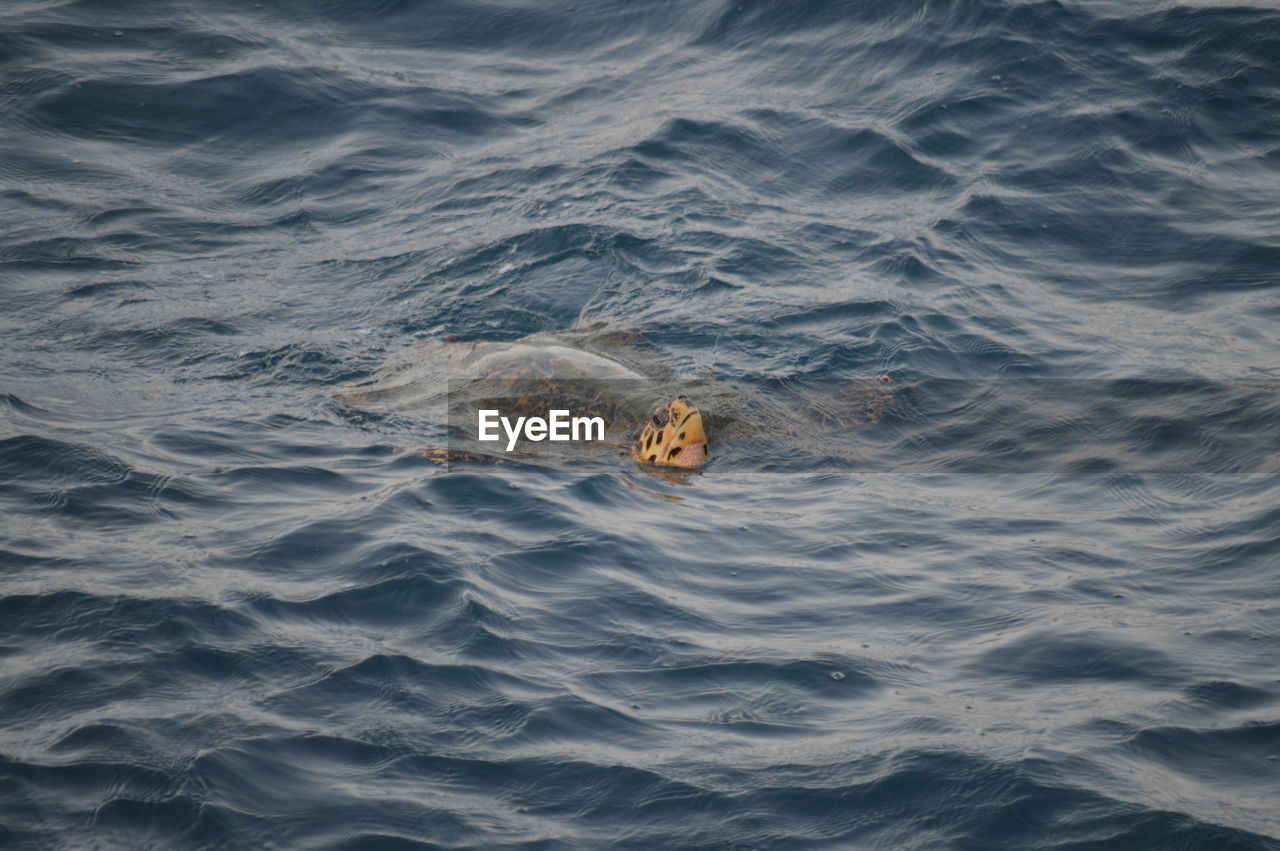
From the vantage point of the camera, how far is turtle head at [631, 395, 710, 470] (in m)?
7.17

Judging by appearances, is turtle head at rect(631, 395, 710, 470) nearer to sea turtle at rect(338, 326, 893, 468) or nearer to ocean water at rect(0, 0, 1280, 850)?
sea turtle at rect(338, 326, 893, 468)

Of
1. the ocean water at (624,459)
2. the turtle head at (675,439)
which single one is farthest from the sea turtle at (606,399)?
the ocean water at (624,459)

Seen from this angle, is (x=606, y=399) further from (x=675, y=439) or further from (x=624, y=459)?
(x=675, y=439)

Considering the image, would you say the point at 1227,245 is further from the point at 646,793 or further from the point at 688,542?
the point at 646,793

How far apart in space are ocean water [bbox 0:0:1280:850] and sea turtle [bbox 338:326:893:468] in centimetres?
27

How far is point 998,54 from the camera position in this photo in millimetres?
12344

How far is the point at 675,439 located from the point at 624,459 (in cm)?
45

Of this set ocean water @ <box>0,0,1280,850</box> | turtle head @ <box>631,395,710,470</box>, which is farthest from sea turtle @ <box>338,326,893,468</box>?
ocean water @ <box>0,0,1280,850</box>

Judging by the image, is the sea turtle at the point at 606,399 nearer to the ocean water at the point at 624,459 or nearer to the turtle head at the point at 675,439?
the turtle head at the point at 675,439

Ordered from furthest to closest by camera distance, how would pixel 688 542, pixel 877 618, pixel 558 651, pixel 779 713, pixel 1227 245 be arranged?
pixel 1227 245
pixel 688 542
pixel 877 618
pixel 558 651
pixel 779 713

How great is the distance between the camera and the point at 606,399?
7922 mm

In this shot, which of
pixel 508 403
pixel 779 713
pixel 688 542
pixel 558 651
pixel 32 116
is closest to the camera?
pixel 779 713

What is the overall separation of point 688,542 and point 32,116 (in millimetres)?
9755

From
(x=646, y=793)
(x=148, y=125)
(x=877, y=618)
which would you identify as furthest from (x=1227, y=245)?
(x=148, y=125)
